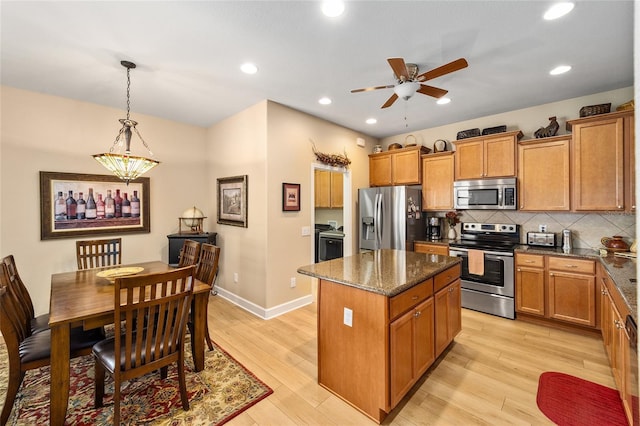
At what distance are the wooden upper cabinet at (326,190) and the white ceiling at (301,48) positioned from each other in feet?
8.91

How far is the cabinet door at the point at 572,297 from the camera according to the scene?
9.75 ft

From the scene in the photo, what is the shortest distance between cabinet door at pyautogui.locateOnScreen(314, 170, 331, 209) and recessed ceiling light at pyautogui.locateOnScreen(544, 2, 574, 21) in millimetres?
4545

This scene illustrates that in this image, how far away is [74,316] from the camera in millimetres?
1710

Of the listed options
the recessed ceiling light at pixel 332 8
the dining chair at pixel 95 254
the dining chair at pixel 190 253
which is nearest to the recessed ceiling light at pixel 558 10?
the recessed ceiling light at pixel 332 8

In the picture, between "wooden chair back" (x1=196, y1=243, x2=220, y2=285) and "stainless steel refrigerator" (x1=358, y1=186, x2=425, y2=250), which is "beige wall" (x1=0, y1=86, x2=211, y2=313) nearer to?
"wooden chair back" (x1=196, y1=243, x2=220, y2=285)

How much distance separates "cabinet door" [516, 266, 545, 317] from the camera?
128 inches

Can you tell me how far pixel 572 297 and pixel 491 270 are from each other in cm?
80

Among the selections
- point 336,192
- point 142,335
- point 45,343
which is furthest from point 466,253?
point 45,343

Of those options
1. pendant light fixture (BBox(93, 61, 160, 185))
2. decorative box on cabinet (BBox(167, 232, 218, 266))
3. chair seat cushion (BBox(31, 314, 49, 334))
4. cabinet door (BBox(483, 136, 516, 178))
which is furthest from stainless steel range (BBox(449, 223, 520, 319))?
chair seat cushion (BBox(31, 314, 49, 334))

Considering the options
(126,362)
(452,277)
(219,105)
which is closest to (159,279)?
(126,362)

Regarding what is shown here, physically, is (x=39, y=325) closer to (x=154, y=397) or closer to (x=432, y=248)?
(x=154, y=397)

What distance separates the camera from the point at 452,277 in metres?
2.62

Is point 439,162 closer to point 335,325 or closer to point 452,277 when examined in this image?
point 452,277

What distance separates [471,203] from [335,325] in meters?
3.07
